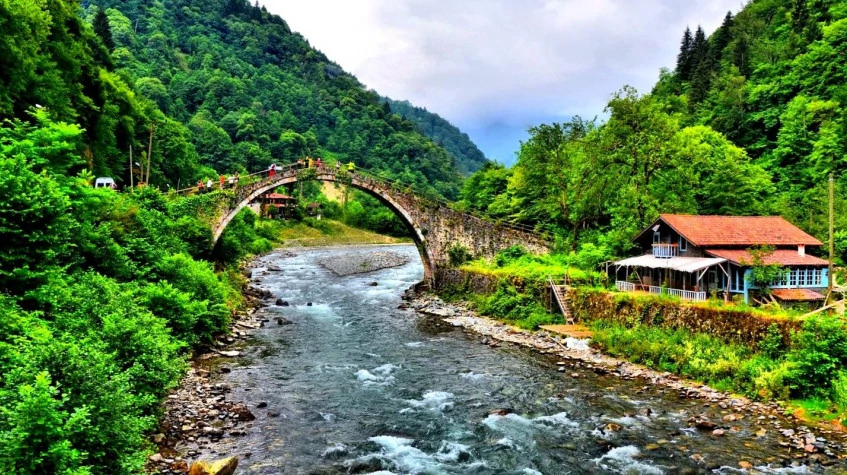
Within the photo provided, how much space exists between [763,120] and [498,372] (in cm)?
4064

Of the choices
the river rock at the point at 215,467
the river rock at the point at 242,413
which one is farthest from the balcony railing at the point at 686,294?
the river rock at the point at 215,467

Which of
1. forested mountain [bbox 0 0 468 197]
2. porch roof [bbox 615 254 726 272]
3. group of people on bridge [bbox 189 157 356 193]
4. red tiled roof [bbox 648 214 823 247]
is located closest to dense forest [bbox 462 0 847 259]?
porch roof [bbox 615 254 726 272]

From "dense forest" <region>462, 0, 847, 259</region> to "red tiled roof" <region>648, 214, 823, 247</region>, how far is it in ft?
14.9

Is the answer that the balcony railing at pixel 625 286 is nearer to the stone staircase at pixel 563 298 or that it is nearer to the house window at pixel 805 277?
the stone staircase at pixel 563 298

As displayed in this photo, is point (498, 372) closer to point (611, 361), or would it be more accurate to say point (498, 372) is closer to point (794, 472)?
point (611, 361)

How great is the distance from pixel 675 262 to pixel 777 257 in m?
3.80

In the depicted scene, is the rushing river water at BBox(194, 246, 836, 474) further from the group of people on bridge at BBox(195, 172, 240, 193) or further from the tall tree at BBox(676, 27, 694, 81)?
the tall tree at BBox(676, 27, 694, 81)

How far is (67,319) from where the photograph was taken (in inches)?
412

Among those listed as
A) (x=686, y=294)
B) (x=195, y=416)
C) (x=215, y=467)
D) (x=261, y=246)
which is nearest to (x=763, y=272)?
(x=686, y=294)

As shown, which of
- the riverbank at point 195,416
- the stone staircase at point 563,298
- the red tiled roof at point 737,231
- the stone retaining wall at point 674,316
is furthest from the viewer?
the stone staircase at point 563,298

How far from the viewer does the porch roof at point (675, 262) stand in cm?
1980

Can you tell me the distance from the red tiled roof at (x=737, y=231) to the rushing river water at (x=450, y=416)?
927 cm

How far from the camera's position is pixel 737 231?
72.5ft

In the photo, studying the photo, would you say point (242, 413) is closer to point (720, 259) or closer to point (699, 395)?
point (699, 395)
